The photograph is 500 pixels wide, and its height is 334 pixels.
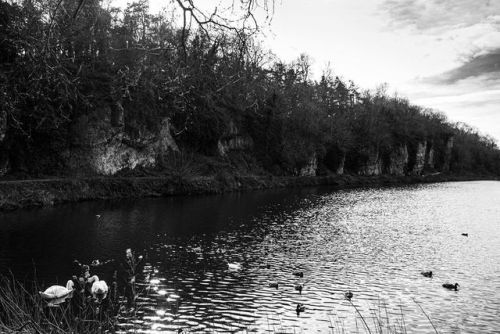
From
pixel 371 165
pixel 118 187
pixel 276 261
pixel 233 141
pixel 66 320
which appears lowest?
pixel 276 261

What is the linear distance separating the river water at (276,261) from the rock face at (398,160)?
85.0 metres

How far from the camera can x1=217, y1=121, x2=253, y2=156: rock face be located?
85.2m

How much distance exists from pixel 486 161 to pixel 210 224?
177m

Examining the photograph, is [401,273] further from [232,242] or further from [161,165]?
[161,165]

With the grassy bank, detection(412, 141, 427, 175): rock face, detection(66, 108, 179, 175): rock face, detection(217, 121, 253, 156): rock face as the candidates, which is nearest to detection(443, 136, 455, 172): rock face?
detection(412, 141, 427, 175): rock face

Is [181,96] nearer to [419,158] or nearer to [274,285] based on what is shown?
[274,285]

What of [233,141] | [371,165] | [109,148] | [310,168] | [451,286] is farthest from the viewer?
[371,165]

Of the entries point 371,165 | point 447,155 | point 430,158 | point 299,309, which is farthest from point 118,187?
point 447,155

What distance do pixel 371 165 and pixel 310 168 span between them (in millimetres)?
32005

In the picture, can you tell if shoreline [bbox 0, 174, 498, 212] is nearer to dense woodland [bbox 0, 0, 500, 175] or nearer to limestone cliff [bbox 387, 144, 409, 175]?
dense woodland [bbox 0, 0, 500, 175]

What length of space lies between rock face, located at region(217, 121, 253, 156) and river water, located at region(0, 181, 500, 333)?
3572cm

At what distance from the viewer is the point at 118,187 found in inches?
2192

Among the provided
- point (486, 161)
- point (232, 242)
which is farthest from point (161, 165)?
point (486, 161)

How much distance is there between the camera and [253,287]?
69.5ft
